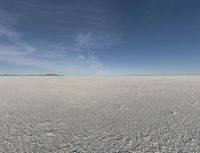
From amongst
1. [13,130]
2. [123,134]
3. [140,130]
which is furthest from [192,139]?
[13,130]

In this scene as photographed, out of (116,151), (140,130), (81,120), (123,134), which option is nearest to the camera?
(116,151)

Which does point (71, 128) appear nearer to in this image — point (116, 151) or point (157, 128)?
point (116, 151)

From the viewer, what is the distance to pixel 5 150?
101 inches

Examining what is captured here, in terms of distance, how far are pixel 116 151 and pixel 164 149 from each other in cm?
86

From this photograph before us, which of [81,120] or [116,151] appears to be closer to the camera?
[116,151]

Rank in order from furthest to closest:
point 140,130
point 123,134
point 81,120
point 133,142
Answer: point 81,120, point 140,130, point 123,134, point 133,142

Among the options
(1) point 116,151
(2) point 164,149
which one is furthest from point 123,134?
(2) point 164,149

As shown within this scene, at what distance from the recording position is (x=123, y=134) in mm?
3223

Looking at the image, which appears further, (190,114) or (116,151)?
(190,114)

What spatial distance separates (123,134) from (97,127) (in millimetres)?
720

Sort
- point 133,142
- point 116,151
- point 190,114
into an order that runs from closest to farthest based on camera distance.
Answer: point 116,151, point 133,142, point 190,114

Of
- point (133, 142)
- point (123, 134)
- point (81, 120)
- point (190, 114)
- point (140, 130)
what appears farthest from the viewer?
point (190, 114)

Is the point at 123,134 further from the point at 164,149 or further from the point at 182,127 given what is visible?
the point at 182,127

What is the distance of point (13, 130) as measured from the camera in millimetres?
3418
